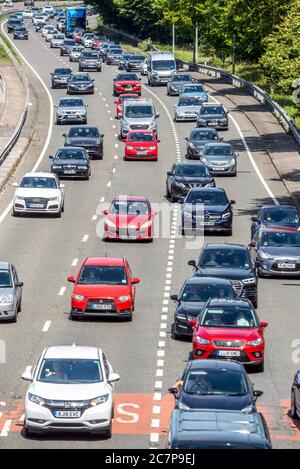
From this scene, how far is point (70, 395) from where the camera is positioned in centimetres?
2520

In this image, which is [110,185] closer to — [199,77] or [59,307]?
[59,307]

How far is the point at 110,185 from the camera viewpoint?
195 feet

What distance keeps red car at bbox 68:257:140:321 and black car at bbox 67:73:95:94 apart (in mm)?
54810

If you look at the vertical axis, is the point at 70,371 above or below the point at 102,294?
above

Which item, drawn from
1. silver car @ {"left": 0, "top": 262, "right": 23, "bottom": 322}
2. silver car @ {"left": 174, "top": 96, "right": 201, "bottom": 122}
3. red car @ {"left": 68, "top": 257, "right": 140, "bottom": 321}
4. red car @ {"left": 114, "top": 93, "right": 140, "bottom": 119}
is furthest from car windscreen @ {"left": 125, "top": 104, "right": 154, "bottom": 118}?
silver car @ {"left": 0, "top": 262, "right": 23, "bottom": 322}

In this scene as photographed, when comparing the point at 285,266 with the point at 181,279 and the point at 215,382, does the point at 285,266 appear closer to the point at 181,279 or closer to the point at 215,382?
the point at 181,279

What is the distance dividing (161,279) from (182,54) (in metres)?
92.1

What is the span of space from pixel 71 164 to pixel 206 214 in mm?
13002

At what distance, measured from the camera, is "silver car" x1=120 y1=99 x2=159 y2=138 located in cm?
7156

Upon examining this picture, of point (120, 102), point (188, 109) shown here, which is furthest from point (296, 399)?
point (120, 102)

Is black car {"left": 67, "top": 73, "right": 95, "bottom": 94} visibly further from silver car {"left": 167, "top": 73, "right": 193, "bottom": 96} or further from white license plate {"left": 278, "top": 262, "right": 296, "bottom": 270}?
Result: white license plate {"left": 278, "top": 262, "right": 296, "bottom": 270}

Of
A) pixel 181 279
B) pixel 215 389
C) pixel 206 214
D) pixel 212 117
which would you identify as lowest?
pixel 212 117

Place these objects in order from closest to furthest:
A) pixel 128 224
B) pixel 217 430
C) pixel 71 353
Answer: pixel 217 430, pixel 71 353, pixel 128 224

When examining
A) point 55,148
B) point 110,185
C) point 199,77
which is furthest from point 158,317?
point 199,77
